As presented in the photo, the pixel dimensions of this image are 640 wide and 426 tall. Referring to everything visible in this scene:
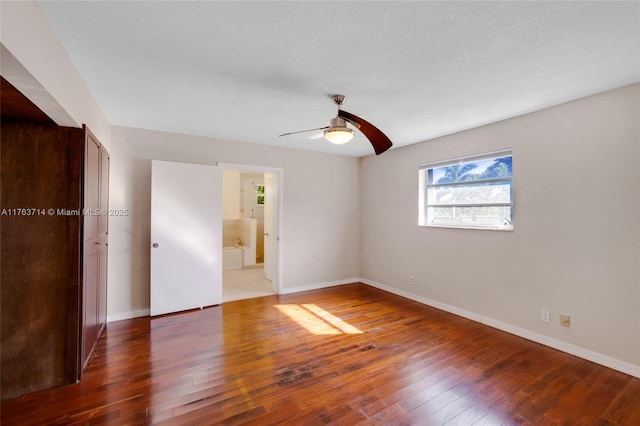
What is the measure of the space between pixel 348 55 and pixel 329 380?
2494 millimetres

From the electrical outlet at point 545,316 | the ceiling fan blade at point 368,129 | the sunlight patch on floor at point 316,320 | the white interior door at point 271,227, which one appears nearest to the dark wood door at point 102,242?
the sunlight patch on floor at point 316,320

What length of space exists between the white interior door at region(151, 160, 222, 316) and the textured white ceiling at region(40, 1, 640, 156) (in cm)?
94

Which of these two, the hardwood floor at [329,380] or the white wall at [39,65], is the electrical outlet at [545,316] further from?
the white wall at [39,65]

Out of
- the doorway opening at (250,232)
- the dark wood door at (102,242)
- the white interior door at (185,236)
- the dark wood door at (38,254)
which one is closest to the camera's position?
the dark wood door at (38,254)

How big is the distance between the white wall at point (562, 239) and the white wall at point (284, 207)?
1.72m

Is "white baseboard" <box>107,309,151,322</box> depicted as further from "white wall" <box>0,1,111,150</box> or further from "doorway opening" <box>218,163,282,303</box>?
"white wall" <box>0,1,111,150</box>

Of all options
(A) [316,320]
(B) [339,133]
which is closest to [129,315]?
(A) [316,320]

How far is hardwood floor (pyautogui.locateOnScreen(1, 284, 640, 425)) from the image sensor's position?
1.88 m

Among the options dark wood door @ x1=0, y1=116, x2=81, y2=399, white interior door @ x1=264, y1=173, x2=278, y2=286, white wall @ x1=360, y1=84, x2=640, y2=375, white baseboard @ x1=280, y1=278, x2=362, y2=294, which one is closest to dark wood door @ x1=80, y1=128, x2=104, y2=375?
dark wood door @ x1=0, y1=116, x2=81, y2=399

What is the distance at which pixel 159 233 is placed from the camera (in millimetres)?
3662

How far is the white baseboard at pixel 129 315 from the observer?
351 cm

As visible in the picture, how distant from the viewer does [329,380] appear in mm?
2266

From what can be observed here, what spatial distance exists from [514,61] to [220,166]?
3.64 m

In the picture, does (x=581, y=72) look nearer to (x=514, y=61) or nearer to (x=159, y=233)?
(x=514, y=61)
